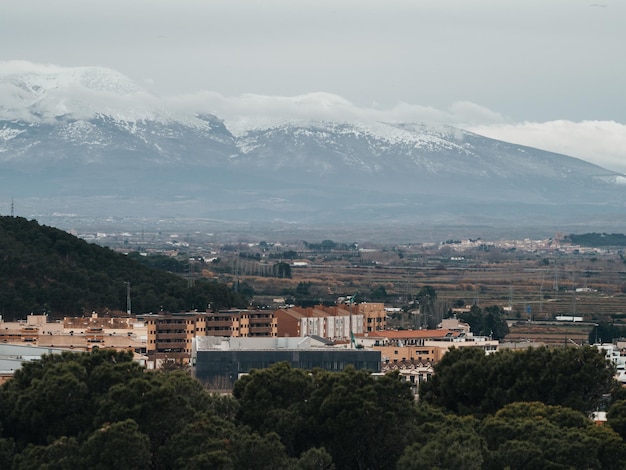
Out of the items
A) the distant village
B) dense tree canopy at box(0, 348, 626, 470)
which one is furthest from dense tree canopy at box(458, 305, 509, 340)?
dense tree canopy at box(0, 348, 626, 470)

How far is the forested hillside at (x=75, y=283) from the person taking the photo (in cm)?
10156

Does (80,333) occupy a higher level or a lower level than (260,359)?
higher

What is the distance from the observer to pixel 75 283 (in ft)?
349

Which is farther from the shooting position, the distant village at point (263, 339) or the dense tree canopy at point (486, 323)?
the dense tree canopy at point (486, 323)

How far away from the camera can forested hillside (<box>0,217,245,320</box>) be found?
3999 inches

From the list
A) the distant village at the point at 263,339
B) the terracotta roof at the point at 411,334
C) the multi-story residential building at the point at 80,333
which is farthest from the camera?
the terracotta roof at the point at 411,334

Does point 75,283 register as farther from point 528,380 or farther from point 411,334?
point 528,380

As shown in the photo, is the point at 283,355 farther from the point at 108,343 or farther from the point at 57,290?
the point at 57,290

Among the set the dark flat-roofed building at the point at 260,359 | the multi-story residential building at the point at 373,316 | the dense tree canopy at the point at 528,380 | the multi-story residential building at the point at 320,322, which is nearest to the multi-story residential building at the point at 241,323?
the multi-story residential building at the point at 320,322

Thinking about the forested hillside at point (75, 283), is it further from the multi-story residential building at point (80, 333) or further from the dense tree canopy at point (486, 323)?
the dense tree canopy at point (486, 323)

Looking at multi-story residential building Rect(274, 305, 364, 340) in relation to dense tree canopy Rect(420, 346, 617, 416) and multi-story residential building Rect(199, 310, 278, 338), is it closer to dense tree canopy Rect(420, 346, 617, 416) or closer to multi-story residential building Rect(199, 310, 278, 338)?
multi-story residential building Rect(199, 310, 278, 338)

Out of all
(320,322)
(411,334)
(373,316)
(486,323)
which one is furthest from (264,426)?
(486,323)

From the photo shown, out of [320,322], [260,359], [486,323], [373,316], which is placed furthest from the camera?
[486,323]

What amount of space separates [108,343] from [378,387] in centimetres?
3387
